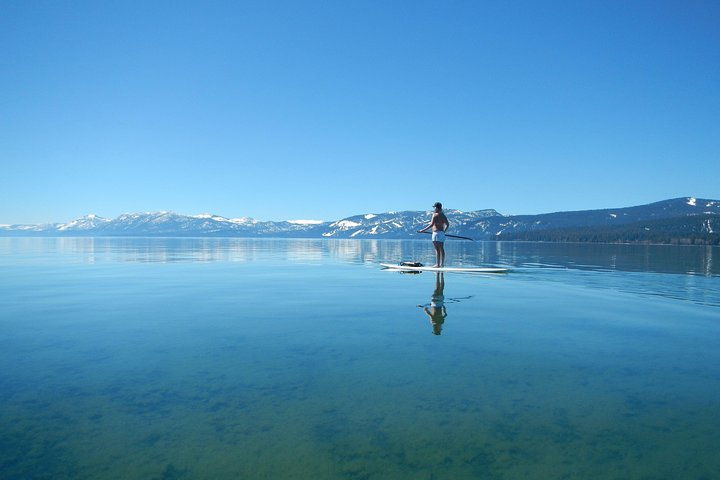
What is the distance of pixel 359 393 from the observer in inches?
290

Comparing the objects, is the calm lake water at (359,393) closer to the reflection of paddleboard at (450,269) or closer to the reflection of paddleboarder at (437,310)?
the reflection of paddleboarder at (437,310)

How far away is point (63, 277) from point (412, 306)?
23.6m

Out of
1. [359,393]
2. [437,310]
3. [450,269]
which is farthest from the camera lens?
[450,269]

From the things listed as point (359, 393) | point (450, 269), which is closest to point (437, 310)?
point (359, 393)

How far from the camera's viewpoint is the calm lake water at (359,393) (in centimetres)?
527

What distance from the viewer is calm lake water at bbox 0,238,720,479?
17.3 feet

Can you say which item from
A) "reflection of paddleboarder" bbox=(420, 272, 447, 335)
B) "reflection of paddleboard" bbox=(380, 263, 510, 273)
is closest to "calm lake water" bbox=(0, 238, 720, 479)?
"reflection of paddleboarder" bbox=(420, 272, 447, 335)

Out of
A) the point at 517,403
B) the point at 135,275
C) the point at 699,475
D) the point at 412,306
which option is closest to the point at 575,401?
the point at 517,403

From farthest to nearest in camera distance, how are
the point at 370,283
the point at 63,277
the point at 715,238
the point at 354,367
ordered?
the point at 715,238 → the point at 63,277 → the point at 370,283 → the point at 354,367

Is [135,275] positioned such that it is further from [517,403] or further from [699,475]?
[699,475]

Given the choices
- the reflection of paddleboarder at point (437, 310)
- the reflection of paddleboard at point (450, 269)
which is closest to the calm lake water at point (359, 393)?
the reflection of paddleboarder at point (437, 310)

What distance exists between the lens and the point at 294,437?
583 cm

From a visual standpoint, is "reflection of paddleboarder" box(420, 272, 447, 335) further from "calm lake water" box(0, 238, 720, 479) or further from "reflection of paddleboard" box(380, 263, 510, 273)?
"reflection of paddleboard" box(380, 263, 510, 273)

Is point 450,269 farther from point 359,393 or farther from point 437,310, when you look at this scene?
point 359,393
